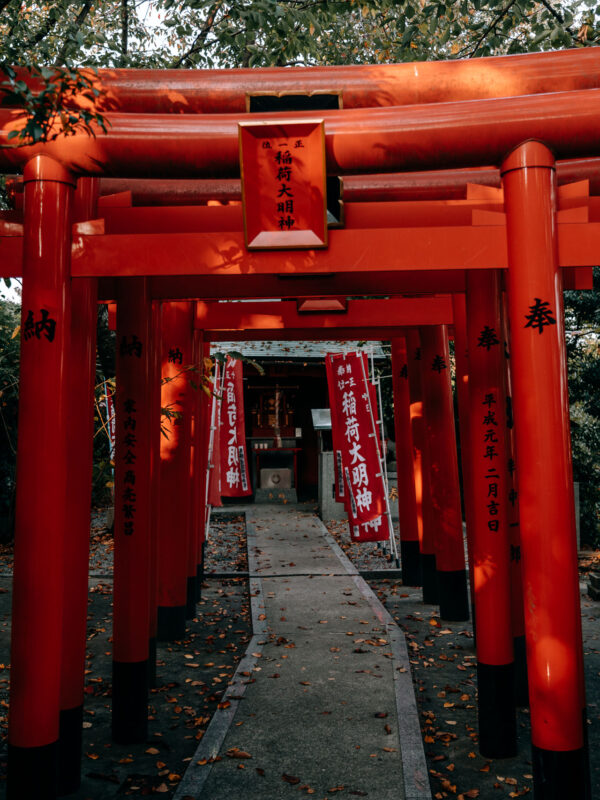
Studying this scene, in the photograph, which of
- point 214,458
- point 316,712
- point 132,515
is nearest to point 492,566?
point 316,712

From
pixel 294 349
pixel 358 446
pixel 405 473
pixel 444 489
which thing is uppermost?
pixel 294 349

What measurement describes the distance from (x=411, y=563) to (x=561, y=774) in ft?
20.9

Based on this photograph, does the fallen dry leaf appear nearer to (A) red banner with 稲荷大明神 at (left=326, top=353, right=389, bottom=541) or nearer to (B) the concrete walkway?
(B) the concrete walkway

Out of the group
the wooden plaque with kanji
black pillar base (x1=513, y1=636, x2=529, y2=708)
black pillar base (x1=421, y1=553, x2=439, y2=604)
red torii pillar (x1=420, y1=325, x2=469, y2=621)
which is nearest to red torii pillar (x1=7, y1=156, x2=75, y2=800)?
the wooden plaque with kanji

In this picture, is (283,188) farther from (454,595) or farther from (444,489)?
(454,595)

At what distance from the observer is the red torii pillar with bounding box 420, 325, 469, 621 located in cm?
768

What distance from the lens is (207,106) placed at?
4.23 m

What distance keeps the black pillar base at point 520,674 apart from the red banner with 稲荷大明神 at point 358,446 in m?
4.38

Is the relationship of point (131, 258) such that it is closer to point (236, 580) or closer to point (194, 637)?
point (194, 637)

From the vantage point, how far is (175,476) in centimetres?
693

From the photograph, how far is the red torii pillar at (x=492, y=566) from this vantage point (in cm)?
442

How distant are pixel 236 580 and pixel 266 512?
19.7 feet

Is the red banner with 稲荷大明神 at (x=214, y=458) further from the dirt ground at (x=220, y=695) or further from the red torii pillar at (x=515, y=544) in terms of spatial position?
the red torii pillar at (x=515, y=544)

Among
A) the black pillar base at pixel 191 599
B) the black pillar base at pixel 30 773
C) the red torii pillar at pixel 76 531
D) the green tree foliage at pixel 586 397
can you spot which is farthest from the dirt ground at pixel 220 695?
the green tree foliage at pixel 586 397
